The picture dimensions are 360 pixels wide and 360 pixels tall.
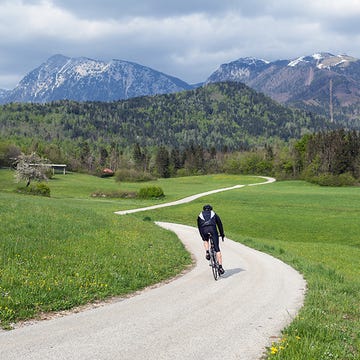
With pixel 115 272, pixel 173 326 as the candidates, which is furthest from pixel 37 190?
pixel 173 326

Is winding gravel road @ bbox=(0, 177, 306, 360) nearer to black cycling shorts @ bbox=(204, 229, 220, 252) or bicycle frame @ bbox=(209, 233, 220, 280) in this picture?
bicycle frame @ bbox=(209, 233, 220, 280)

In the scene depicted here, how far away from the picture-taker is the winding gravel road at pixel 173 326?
307 inches

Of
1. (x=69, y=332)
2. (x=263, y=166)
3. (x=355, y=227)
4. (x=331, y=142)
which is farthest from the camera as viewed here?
(x=263, y=166)

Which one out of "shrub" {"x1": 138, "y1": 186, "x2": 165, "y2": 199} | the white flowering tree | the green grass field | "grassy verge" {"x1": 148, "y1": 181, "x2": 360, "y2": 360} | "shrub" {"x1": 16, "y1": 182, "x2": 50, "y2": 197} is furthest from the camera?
the white flowering tree

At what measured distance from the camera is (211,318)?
1019 centimetres

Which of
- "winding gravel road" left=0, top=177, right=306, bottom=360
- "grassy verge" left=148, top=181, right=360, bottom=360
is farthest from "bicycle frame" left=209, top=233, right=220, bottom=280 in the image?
"grassy verge" left=148, top=181, right=360, bottom=360

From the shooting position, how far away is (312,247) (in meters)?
31.0

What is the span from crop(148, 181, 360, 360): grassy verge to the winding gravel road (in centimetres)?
69

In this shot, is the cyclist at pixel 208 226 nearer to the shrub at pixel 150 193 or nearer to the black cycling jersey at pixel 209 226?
the black cycling jersey at pixel 209 226

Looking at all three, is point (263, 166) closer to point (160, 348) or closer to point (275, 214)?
point (275, 214)

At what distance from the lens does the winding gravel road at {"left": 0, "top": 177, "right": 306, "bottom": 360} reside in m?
7.79

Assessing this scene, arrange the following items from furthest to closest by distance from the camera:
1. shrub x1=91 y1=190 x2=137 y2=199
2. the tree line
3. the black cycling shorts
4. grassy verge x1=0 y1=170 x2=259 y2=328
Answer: the tree line < shrub x1=91 y1=190 x2=137 y2=199 < the black cycling shorts < grassy verge x1=0 y1=170 x2=259 y2=328

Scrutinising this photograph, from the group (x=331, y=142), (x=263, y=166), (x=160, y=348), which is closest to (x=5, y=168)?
(x=263, y=166)

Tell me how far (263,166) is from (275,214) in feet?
395
